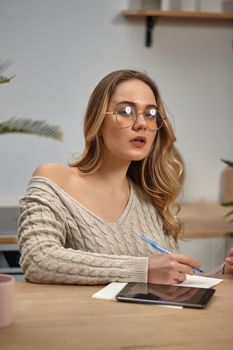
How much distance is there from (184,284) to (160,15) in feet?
7.55

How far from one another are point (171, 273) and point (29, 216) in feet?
1.39

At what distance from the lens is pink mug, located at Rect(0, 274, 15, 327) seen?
122 centimetres

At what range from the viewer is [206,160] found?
3.89 metres

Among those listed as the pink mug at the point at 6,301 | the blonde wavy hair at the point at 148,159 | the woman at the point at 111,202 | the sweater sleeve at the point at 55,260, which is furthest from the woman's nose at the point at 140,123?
the pink mug at the point at 6,301

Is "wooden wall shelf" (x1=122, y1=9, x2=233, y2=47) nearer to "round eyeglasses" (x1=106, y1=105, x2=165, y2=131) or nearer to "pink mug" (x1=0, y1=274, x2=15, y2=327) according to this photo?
"round eyeglasses" (x1=106, y1=105, x2=165, y2=131)

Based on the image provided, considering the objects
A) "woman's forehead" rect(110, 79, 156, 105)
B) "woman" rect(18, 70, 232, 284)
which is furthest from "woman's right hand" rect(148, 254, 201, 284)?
"woman's forehead" rect(110, 79, 156, 105)

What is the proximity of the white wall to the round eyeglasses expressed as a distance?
70.9 inches

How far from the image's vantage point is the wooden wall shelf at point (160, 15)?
3.55 m

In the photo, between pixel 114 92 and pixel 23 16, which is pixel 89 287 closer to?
pixel 114 92

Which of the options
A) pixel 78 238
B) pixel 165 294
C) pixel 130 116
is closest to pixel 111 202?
pixel 78 238

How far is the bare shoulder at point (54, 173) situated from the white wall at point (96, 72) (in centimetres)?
176

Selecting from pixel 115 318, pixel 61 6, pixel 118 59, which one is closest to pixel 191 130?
pixel 118 59

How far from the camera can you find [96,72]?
371cm

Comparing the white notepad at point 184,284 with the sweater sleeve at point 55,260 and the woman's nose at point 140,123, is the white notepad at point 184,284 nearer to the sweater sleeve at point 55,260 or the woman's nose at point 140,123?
the sweater sleeve at point 55,260
